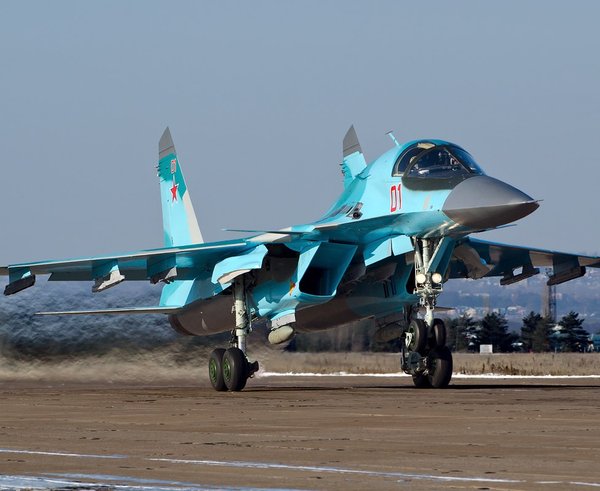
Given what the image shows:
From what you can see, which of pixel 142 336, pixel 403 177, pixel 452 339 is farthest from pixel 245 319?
pixel 452 339

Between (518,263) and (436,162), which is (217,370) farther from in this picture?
(518,263)

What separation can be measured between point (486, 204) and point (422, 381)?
11.7ft

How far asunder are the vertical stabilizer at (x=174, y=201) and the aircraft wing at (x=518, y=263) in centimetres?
620

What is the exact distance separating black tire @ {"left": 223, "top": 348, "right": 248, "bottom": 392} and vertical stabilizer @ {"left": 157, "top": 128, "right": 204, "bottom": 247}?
6010mm

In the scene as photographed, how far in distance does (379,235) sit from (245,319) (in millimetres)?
2865

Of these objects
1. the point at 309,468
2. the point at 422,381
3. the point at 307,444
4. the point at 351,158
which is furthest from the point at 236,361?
the point at 309,468

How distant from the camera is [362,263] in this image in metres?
21.8

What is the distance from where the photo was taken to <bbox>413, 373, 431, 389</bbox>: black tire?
2117 centimetres

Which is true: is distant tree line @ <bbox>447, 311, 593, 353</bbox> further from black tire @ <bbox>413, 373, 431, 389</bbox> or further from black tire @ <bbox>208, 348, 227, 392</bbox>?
black tire @ <bbox>413, 373, 431, 389</bbox>

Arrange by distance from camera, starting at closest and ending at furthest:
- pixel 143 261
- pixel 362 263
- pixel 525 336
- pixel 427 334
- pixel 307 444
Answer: pixel 307 444
pixel 427 334
pixel 362 263
pixel 143 261
pixel 525 336

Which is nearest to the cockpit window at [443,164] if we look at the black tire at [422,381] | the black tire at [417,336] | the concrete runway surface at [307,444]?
the black tire at [417,336]

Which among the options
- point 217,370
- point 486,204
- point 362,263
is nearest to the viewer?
point 486,204

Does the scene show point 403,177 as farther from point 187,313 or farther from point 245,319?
point 187,313

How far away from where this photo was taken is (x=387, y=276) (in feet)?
72.3
